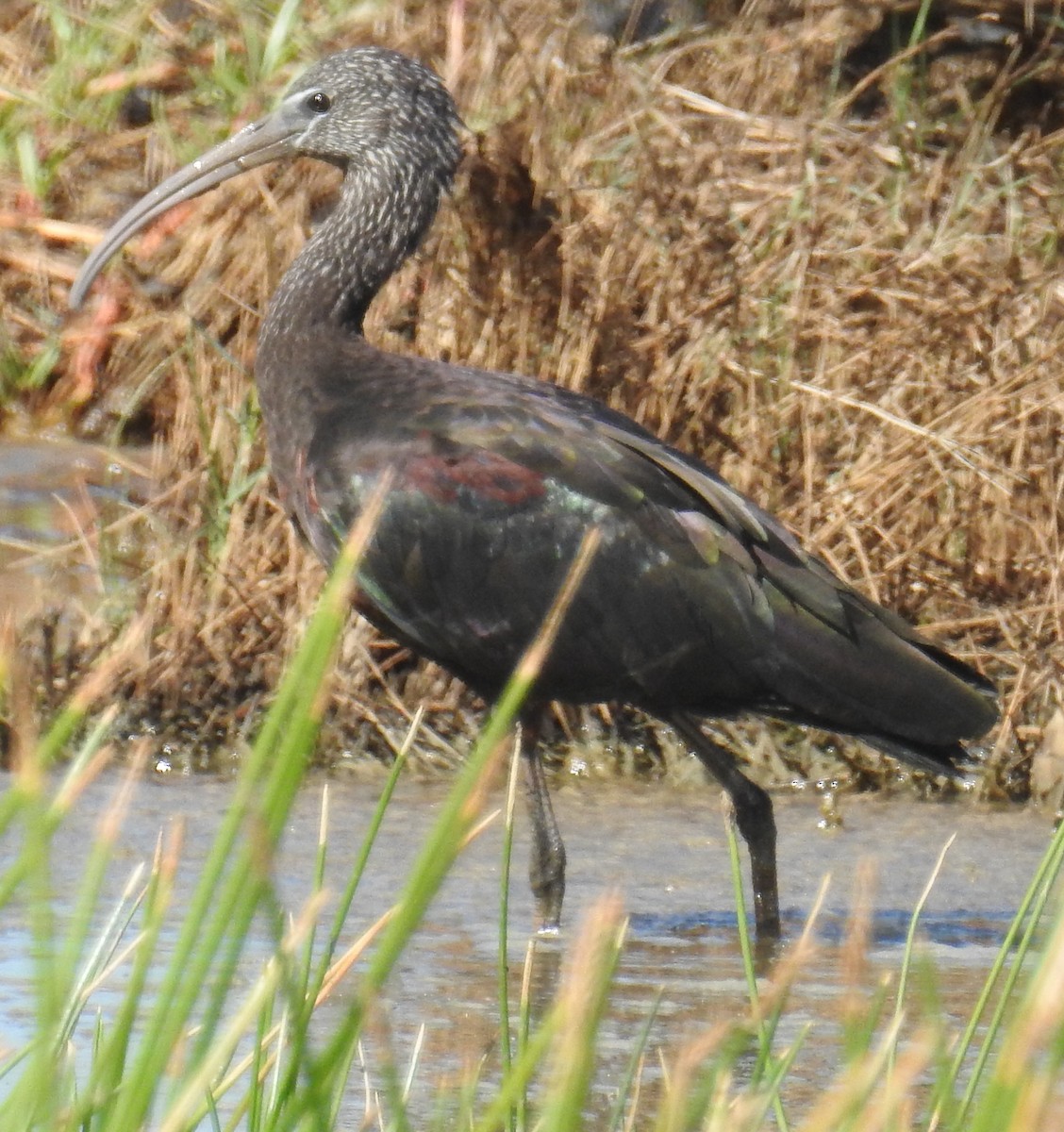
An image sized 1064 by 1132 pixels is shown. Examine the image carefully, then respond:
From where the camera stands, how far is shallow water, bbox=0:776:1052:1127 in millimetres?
4176

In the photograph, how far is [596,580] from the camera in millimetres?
4906

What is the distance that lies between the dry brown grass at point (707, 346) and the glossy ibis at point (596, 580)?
0.90 metres

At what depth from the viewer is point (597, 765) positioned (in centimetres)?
612

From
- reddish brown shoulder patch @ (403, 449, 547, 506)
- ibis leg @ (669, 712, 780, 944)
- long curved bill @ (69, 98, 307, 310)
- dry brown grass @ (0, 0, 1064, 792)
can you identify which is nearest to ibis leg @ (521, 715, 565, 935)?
ibis leg @ (669, 712, 780, 944)

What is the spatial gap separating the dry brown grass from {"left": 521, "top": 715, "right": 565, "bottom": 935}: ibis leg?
103cm

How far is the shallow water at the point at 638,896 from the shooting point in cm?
418

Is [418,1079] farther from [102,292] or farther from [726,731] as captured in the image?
[102,292]

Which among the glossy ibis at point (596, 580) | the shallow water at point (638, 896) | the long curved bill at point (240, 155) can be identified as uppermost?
the long curved bill at point (240, 155)

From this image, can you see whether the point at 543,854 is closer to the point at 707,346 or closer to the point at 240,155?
the point at 707,346

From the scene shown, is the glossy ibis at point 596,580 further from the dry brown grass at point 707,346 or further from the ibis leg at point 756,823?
the dry brown grass at point 707,346

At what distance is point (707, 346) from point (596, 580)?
134cm

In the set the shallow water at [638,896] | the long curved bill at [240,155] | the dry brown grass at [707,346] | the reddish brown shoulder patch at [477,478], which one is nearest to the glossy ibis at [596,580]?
the reddish brown shoulder patch at [477,478]

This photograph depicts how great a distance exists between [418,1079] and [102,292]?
513cm

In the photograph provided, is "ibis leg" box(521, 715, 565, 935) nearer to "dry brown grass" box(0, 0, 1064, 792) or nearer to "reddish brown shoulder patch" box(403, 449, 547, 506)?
"reddish brown shoulder patch" box(403, 449, 547, 506)
